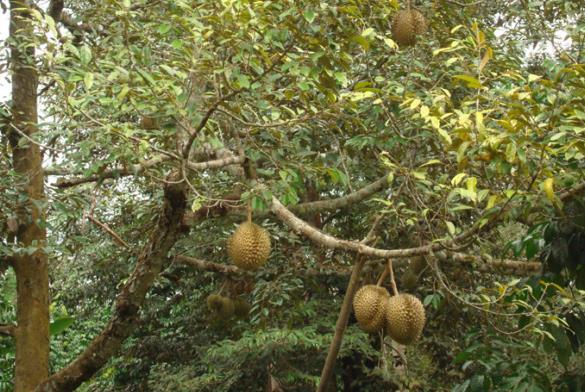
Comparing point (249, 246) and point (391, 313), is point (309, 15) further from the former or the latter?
point (391, 313)

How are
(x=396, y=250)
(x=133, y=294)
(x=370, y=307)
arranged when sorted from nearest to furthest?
(x=396, y=250) < (x=370, y=307) < (x=133, y=294)

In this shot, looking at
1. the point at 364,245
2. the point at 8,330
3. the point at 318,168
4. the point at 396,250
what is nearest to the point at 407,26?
the point at 318,168

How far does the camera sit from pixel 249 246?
3.10 meters

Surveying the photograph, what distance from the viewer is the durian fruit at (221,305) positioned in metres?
4.78

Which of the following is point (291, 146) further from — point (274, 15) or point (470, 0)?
point (470, 0)

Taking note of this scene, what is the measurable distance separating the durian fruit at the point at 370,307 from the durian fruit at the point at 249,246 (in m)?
0.46

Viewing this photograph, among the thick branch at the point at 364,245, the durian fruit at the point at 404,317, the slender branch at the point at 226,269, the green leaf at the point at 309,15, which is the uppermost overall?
the green leaf at the point at 309,15

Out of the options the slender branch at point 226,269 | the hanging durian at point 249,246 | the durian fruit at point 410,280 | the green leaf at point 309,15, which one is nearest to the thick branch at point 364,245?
the hanging durian at point 249,246

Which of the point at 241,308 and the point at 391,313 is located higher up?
the point at 391,313

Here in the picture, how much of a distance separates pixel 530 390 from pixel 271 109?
5.22ft

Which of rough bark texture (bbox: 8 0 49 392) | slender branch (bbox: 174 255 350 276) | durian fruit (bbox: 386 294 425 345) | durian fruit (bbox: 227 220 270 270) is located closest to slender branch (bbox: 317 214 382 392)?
durian fruit (bbox: 386 294 425 345)

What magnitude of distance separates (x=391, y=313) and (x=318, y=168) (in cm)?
71

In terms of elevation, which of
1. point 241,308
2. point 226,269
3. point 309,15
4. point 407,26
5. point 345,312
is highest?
point 407,26

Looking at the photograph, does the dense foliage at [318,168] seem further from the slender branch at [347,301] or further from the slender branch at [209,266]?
the slender branch at [347,301]
